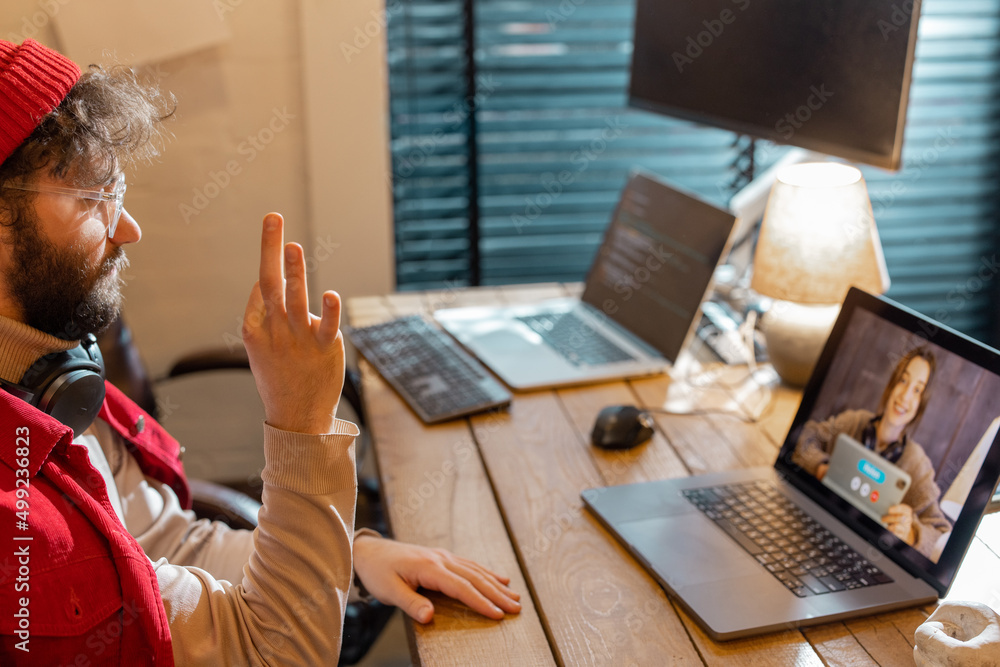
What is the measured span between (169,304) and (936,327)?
5.64 ft

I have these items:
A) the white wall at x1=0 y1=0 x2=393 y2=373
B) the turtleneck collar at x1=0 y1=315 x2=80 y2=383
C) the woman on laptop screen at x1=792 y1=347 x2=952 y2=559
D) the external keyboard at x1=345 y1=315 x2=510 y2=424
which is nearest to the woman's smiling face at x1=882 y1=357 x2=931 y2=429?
the woman on laptop screen at x1=792 y1=347 x2=952 y2=559

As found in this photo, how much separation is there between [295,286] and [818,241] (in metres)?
0.83

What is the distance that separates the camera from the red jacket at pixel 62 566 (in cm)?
78

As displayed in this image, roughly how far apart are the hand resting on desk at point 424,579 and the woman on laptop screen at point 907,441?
0.45 metres

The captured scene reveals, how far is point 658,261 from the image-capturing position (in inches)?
64.6

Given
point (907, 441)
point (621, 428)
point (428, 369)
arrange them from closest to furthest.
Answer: point (907, 441)
point (621, 428)
point (428, 369)

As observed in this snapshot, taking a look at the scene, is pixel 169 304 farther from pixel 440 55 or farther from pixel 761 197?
pixel 761 197

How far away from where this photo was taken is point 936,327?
103 centimetres

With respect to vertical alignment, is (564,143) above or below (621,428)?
above

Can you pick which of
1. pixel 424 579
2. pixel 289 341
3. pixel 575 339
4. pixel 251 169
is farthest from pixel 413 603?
pixel 251 169

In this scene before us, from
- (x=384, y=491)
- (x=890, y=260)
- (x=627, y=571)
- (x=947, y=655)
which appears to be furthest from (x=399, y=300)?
(x=890, y=260)

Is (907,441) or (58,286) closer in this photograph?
(58,286)

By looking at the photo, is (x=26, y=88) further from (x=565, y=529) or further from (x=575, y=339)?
(x=575, y=339)

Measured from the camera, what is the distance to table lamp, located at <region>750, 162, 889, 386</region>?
1.33 metres
